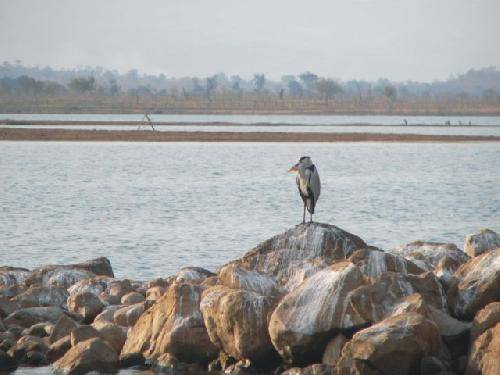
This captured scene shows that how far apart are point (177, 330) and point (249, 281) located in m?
1.02

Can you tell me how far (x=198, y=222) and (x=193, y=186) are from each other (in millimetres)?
12000

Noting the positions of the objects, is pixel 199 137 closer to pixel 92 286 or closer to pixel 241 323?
pixel 92 286

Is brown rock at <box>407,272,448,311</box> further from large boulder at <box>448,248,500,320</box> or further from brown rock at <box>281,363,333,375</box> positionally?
brown rock at <box>281,363,333,375</box>

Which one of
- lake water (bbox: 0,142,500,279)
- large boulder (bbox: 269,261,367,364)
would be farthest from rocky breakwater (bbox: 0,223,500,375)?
lake water (bbox: 0,142,500,279)

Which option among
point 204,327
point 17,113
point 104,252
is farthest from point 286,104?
point 204,327

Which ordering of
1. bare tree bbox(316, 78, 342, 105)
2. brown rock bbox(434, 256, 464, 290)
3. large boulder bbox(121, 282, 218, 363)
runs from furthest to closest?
bare tree bbox(316, 78, 342, 105) < brown rock bbox(434, 256, 464, 290) < large boulder bbox(121, 282, 218, 363)

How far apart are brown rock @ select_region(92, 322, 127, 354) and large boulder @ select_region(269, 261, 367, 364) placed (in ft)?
8.14

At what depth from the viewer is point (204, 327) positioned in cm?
1278

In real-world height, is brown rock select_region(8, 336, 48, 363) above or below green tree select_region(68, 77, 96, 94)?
above

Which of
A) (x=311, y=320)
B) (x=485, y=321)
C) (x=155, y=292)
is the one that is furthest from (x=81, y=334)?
(x=485, y=321)

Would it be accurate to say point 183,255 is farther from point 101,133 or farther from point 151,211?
point 101,133

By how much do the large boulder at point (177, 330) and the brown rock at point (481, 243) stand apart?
193 inches

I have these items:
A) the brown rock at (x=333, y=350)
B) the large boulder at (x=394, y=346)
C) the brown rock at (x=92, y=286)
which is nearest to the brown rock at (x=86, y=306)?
the brown rock at (x=92, y=286)

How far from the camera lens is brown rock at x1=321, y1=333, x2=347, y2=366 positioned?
11664 mm
